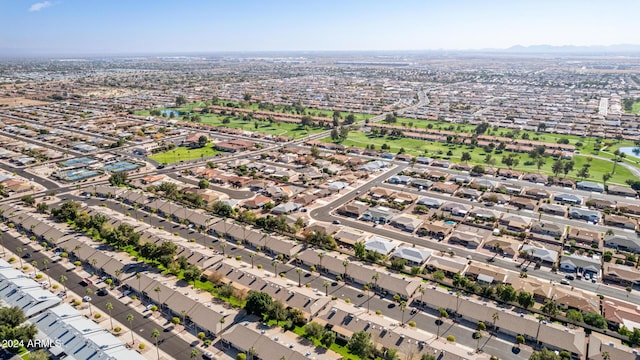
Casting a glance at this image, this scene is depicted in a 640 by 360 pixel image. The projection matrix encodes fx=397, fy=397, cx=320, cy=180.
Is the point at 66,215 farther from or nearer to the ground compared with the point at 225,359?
farther from the ground

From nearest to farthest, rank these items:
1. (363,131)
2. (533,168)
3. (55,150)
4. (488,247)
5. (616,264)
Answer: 1. (616,264)
2. (488,247)
3. (533,168)
4. (55,150)
5. (363,131)

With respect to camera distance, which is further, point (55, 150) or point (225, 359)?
point (55, 150)

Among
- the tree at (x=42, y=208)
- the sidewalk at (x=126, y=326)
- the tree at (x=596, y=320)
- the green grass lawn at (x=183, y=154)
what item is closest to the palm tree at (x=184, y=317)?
the sidewalk at (x=126, y=326)

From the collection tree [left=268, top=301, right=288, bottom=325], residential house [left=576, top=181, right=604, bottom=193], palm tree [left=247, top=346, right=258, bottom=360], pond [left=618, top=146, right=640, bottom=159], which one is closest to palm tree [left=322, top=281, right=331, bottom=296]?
tree [left=268, top=301, right=288, bottom=325]

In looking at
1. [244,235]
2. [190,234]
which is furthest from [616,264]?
[190,234]

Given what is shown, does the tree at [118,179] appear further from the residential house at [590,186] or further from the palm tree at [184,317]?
the residential house at [590,186]

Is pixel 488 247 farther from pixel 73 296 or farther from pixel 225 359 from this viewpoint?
pixel 73 296

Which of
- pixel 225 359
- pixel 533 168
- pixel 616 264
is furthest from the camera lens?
pixel 533 168

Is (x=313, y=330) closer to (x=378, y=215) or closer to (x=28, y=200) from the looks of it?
(x=378, y=215)
